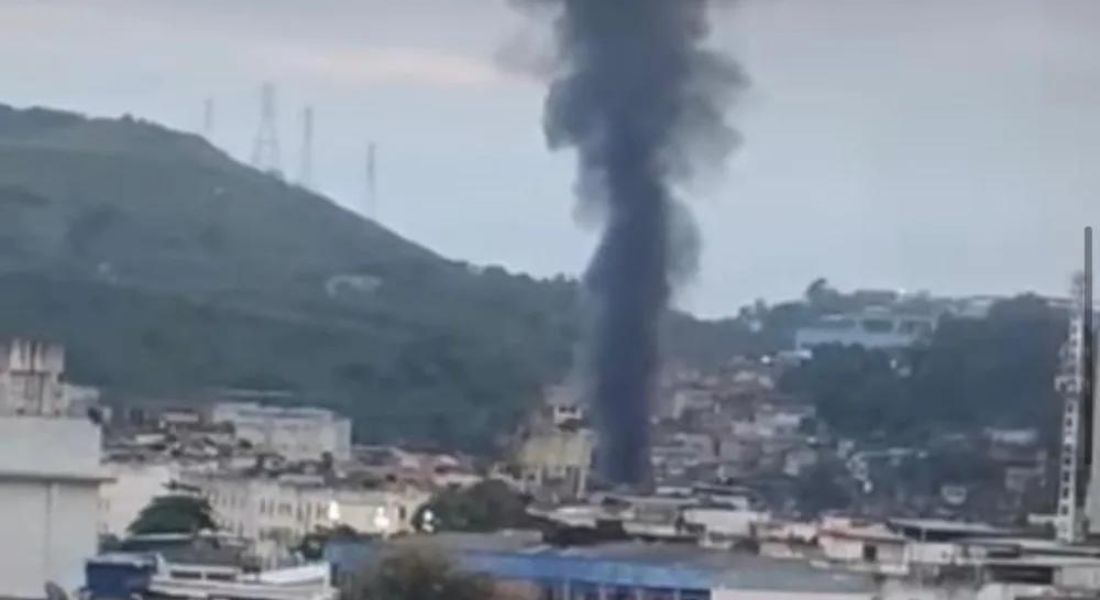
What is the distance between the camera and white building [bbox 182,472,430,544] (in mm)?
65562

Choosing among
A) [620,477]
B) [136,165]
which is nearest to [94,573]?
Answer: [620,477]

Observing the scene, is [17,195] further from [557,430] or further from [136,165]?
[557,430]

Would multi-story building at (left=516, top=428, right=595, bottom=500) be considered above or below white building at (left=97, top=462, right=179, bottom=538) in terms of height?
above

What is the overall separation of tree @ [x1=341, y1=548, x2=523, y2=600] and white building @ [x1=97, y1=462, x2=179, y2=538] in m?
22.6

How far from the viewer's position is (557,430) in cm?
8606

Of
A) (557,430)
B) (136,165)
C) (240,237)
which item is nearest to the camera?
(557,430)

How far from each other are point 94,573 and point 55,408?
5.13 meters

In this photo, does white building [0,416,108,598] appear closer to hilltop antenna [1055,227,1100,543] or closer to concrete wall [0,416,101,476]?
concrete wall [0,416,101,476]

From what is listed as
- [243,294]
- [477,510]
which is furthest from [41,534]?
[243,294]

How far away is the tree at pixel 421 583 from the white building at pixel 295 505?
69.5ft

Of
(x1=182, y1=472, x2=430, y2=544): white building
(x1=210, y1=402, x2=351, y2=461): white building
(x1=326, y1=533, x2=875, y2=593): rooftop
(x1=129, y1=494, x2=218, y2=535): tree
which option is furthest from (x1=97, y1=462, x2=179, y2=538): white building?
→ (x1=326, y1=533, x2=875, y2=593): rooftop

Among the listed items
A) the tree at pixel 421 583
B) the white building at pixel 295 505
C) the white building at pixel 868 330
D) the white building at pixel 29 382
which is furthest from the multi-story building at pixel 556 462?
the white building at pixel 868 330

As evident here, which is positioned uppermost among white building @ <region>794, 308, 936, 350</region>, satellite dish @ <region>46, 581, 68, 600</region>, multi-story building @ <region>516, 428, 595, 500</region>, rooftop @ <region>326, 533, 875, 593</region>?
white building @ <region>794, 308, 936, 350</region>

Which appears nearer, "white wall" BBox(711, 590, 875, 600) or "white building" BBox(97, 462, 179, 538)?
"white wall" BBox(711, 590, 875, 600)
